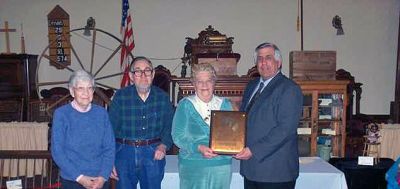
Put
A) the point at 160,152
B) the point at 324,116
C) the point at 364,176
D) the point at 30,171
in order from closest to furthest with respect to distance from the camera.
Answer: the point at 160,152 < the point at 364,176 < the point at 324,116 < the point at 30,171

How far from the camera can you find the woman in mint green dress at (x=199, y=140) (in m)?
2.32

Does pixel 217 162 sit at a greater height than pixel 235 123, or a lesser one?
lesser

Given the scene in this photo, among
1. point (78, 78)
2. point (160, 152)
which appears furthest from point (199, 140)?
point (78, 78)

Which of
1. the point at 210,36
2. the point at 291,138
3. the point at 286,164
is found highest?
the point at 210,36

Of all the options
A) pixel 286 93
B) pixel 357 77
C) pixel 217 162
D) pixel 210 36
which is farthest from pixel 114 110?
pixel 357 77

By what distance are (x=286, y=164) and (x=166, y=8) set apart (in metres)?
5.18

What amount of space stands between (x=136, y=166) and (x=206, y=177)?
1.47ft

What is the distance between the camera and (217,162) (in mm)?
2342

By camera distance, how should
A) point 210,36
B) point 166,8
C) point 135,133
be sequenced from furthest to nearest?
point 166,8, point 210,36, point 135,133

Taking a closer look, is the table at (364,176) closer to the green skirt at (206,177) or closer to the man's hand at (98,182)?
the green skirt at (206,177)

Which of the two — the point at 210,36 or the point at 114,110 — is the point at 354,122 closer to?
the point at 210,36

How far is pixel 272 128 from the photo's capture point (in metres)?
2.30

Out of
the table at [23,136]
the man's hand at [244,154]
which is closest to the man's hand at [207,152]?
the man's hand at [244,154]

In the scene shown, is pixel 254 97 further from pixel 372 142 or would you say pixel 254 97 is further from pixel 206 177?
pixel 372 142
